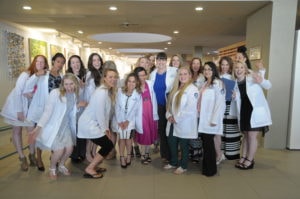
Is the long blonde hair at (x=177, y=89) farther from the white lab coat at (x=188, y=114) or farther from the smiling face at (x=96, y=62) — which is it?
the smiling face at (x=96, y=62)

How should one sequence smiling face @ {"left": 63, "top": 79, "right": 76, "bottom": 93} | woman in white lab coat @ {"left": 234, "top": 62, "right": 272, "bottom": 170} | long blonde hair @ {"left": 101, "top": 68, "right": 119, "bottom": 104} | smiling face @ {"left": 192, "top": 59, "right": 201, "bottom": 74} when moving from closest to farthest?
smiling face @ {"left": 63, "top": 79, "right": 76, "bottom": 93}
long blonde hair @ {"left": 101, "top": 68, "right": 119, "bottom": 104}
woman in white lab coat @ {"left": 234, "top": 62, "right": 272, "bottom": 170}
smiling face @ {"left": 192, "top": 59, "right": 201, "bottom": 74}

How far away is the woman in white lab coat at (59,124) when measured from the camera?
9.87 feet

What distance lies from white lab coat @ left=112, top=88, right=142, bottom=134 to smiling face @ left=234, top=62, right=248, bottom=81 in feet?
4.46

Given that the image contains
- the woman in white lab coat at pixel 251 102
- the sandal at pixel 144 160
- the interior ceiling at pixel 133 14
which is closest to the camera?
the woman in white lab coat at pixel 251 102

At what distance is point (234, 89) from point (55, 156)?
2.50m

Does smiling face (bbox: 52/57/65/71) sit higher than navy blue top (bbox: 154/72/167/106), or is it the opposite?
smiling face (bbox: 52/57/65/71)

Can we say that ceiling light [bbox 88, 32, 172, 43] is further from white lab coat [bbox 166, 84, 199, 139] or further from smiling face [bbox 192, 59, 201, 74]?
white lab coat [bbox 166, 84, 199, 139]

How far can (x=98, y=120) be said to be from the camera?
307cm

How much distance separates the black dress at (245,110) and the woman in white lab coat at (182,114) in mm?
687

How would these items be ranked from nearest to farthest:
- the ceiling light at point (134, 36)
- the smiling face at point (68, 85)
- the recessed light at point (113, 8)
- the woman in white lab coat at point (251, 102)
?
the smiling face at point (68, 85)
the woman in white lab coat at point (251, 102)
the recessed light at point (113, 8)
the ceiling light at point (134, 36)

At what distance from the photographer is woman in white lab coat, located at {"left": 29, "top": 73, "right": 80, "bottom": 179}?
3.01 meters

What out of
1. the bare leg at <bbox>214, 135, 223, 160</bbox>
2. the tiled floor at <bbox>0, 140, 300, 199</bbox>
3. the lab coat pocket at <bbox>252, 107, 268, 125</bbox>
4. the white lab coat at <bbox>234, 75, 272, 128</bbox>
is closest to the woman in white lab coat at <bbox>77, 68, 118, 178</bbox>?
the tiled floor at <bbox>0, 140, 300, 199</bbox>

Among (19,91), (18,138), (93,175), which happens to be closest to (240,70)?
(93,175)

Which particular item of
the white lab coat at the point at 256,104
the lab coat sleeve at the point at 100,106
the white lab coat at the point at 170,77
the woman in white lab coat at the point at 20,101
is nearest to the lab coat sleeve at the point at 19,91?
the woman in white lab coat at the point at 20,101
